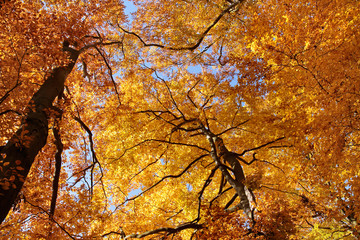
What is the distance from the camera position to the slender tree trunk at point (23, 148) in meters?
2.75

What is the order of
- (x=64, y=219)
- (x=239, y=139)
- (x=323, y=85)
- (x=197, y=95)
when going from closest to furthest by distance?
(x=323, y=85), (x=64, y=219), (x=239, y=139), (x=197, y=95)

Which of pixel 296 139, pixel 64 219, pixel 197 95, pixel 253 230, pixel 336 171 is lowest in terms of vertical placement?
pixel 253 230

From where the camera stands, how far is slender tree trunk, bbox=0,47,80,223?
2754 mm

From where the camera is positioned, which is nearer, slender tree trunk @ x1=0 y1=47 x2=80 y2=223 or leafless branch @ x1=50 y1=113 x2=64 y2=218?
slender tree trunk @ x1=0 y1=47 x2=80 y2=223

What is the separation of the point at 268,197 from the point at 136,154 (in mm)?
4680

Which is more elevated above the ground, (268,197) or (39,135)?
(39,135)

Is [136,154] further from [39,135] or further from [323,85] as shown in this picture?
[323,85]

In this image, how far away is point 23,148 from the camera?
3.21m

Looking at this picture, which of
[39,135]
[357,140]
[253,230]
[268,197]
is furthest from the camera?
[357,140]

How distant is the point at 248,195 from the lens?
5.09 metres

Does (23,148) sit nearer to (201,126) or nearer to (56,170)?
(56,170)

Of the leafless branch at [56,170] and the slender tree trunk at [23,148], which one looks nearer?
the slender tree trunk at [23,148]

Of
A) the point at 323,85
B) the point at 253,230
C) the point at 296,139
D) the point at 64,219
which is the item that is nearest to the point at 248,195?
the point at 253,230

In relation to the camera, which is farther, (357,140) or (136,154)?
(136,154)
